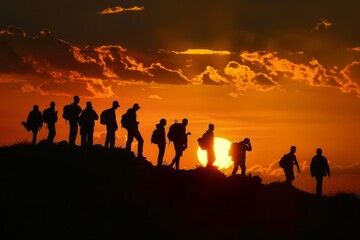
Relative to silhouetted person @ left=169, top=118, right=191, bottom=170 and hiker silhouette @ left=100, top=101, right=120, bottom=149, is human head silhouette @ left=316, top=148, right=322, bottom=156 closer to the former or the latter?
silhouetted person @ left=169, top=118, right=191, bottom=170

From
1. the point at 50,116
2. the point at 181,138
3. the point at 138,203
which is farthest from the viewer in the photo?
the point at 50,116

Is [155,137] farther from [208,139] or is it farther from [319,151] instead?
[319,151]

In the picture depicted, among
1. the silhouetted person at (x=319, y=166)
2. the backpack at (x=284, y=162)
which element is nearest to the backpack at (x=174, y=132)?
the backpack at (x=284, y=162)

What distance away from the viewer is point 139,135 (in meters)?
37.9

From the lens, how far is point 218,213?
1420 inches

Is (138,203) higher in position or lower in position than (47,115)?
lower

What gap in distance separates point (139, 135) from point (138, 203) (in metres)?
3.60

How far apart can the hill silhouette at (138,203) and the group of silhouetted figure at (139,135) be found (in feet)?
2.20

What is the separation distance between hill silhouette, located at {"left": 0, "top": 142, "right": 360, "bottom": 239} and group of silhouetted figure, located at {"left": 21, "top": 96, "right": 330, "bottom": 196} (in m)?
0.67

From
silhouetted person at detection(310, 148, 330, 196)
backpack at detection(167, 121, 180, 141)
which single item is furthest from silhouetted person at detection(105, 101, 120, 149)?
silhouetted person at detection(310, 148, 330, 196)

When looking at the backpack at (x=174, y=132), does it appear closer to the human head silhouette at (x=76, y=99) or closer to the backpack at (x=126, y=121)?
the backpack at (x=126, y=121)

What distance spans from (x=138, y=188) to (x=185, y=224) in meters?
3.03

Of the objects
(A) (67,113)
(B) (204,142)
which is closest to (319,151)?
(B) (204,142)

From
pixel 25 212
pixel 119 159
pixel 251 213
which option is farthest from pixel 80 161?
pixel 251 213
